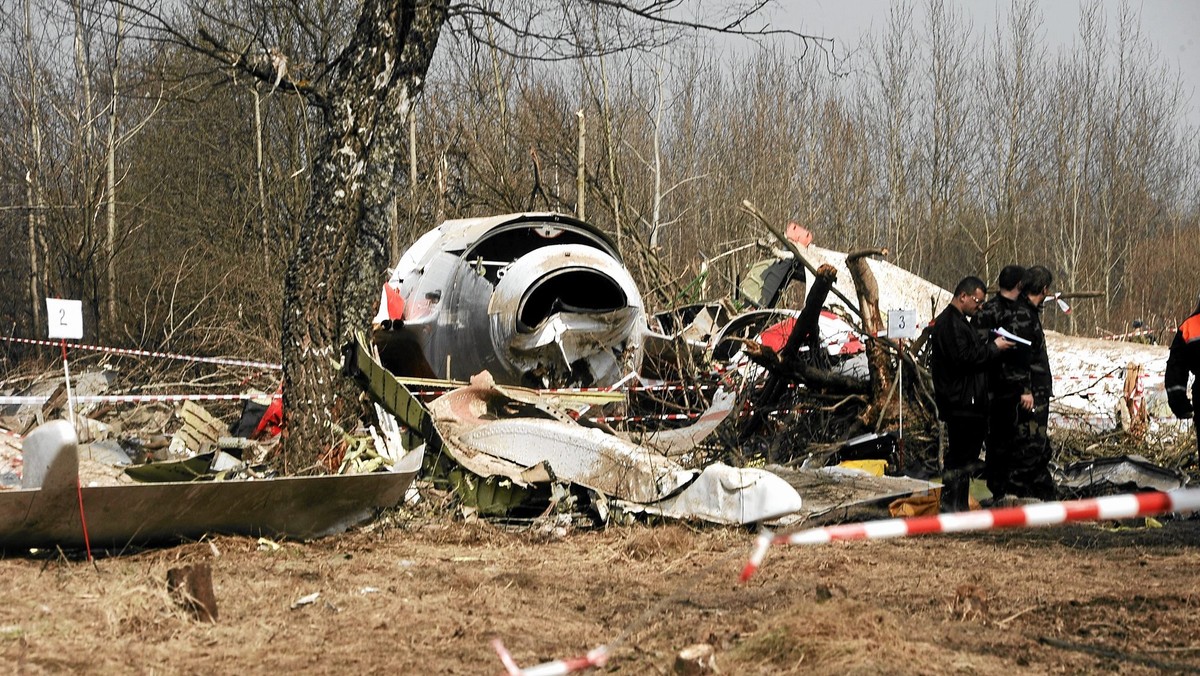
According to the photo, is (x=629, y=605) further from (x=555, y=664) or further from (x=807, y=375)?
(x=807, y=375)

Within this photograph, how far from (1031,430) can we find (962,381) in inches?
24.5

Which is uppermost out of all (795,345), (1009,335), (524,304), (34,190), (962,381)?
(34,190)

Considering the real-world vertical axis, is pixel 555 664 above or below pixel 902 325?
below

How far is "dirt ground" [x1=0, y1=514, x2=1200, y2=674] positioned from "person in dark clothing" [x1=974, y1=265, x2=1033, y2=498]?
1216 millimetres

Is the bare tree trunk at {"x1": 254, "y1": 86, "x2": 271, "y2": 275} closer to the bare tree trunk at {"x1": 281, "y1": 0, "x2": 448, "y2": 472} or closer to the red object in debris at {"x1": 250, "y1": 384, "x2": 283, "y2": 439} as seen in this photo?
the red object in debris at {"x1": 250, "y1": 384, "x2": 283, "y2": 439}

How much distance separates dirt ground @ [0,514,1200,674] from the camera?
3.97 meters

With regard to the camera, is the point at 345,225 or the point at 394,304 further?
the point at 394,304

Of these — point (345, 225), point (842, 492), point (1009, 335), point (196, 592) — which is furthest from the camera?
point (345, 225)

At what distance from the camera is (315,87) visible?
912 cm

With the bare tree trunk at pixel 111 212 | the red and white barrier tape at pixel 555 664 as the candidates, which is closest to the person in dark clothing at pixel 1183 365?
the red and white barrier tape at pixel 555 664

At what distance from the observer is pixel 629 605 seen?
505 centimetres

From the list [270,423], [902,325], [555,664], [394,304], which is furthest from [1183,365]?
[270,423]

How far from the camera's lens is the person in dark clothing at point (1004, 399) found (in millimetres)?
8156

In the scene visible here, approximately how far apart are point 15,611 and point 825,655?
3178 mm
